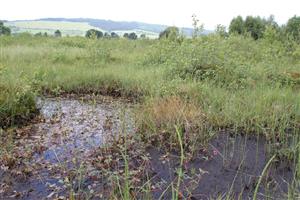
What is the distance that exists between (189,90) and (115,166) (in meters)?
3.04

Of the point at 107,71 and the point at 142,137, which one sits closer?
the point at 142,137

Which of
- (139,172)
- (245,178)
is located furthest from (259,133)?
(139,172)

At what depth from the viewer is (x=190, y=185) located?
418 cm

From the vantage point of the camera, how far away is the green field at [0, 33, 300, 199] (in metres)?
5.37

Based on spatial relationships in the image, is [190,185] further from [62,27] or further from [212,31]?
[62,27]

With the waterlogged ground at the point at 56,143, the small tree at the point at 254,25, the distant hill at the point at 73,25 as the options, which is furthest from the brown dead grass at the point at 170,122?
the distant hill at the point at 73,25

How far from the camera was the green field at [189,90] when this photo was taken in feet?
17.6

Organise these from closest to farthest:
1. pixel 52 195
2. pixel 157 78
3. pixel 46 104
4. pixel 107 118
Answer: pixel 52 195 < pixel 107 118 < pixel 46 104 < pixel 157 78

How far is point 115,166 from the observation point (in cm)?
458

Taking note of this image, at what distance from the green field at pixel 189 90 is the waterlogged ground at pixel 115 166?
0.77 ft

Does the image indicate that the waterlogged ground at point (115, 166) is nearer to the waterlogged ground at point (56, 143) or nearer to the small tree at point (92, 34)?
the waterlogged ground at point (56, 143)

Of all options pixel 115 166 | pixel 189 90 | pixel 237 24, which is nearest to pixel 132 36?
pixel 237 24

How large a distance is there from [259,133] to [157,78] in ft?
11.4

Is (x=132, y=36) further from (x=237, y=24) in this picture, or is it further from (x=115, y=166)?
(x=115, y=166)
